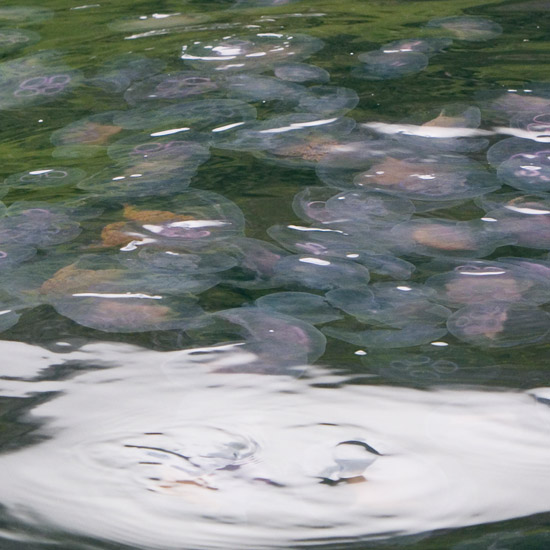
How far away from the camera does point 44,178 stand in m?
1.34

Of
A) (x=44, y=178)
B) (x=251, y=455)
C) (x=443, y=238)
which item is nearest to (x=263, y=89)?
(x=44, y=178)

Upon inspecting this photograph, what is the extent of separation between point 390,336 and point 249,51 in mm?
874

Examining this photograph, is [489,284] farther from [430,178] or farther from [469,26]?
[469,26]

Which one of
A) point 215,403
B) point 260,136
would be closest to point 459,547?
point 215,403

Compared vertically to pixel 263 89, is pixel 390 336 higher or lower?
lower

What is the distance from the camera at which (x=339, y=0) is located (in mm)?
1894

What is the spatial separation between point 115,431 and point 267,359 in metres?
0.17

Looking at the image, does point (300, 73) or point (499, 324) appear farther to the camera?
point (300, 73)

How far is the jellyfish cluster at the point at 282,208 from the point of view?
1.00m

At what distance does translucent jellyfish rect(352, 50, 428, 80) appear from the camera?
1.60 meters

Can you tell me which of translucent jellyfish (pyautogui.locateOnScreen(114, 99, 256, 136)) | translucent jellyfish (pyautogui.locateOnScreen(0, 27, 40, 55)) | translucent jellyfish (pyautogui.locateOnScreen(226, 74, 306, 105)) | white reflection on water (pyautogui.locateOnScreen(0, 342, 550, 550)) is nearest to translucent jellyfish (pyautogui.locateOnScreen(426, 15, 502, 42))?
translucent jellyfish (pyautogui.locateOnScreen(226, 74, 306, 105))

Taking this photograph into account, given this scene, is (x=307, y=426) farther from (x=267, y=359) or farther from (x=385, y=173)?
(x=385, y=173)

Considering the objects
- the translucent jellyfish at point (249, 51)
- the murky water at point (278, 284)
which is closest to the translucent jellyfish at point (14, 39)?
the murky water at point (278, 284)

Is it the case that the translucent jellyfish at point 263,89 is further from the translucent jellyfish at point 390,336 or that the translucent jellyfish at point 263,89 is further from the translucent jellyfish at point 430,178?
the translucent jellyfish at point 390,336
